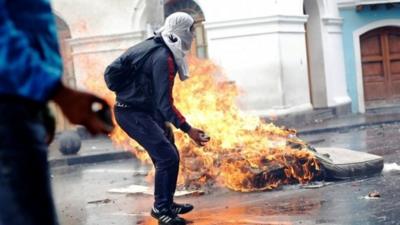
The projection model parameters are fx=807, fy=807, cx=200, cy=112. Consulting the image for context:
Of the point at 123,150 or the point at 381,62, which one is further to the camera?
the point at 381,62

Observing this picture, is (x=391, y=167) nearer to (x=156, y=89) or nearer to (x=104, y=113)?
(x=156, y=89)

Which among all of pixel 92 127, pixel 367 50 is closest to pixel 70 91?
pixel 92 127

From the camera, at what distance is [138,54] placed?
22.9 ft

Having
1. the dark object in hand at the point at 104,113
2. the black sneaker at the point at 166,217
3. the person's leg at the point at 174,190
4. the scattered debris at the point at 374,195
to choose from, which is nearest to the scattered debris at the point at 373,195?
the scattered debris at the point at 374,195

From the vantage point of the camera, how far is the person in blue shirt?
2.30 m

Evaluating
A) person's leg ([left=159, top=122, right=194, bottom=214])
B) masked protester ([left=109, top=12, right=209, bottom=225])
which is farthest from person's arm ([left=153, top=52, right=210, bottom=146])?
person's leg ([left=159, top=122, right=194, bottom=214])

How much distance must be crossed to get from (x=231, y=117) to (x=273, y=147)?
61.3 inches

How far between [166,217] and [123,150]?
9.26 metres

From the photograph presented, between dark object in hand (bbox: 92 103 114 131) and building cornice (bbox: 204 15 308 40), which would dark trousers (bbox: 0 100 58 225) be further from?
building cornice (bbox: 204 15 308 40)

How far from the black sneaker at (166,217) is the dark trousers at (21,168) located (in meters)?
4.52

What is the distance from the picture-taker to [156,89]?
6.73 m

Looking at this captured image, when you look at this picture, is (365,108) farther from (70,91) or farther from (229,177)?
(70,91)

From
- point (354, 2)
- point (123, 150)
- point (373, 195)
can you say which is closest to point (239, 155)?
point (373, 195)

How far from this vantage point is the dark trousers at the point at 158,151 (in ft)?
22.5
